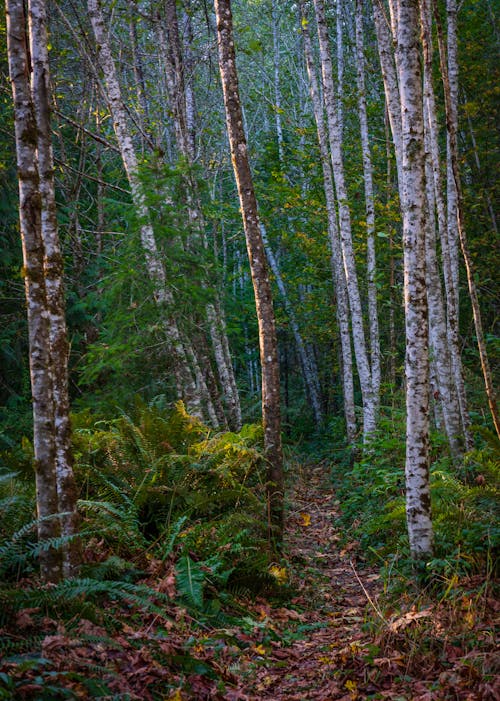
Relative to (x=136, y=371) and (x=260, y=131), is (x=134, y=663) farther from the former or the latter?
(x=260, y=131)

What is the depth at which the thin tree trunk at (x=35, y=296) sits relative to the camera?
4.69 meters

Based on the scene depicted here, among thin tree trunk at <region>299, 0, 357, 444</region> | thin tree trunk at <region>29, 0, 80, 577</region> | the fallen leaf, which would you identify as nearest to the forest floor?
thin tree trunk at <region>29, 0, 80, 577</region>

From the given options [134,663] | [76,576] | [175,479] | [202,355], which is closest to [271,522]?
[175,479]

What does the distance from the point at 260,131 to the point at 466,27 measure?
16778mm

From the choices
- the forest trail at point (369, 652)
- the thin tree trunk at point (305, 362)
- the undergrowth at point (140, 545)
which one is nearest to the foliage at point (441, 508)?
the forest trail at point (369, 652)

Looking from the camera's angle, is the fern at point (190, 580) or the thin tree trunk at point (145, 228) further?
the thin tree trunk at point (145, 228)

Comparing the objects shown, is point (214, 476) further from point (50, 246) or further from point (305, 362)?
point (305, 362)

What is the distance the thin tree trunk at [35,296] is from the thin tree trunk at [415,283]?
3.41 metres

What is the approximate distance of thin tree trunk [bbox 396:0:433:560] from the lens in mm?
6207

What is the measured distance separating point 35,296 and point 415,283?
3.57 m

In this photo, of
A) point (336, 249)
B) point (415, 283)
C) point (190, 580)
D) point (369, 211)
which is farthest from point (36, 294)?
point (336, 249)

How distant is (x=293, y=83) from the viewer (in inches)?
1225

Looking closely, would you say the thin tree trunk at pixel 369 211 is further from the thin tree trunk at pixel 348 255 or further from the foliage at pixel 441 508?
the foliage at pixel 441 508

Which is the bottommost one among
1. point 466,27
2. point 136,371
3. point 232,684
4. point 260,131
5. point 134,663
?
point 232,684
